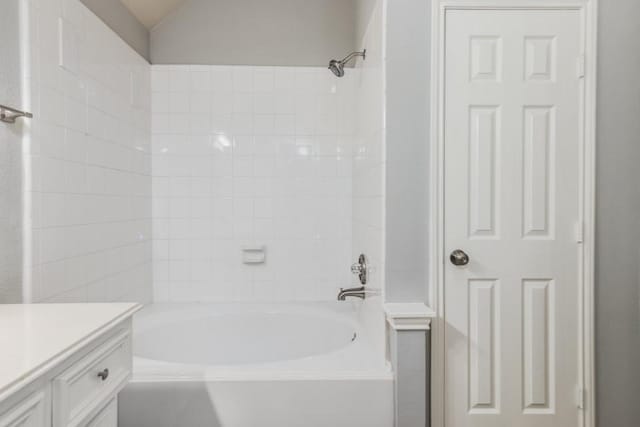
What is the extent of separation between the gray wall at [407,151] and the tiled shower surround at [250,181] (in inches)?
42.4

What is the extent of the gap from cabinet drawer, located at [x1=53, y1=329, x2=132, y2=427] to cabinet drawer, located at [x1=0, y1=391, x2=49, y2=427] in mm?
38

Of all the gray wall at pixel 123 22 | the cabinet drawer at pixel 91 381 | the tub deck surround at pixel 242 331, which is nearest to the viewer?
the cabinet drawer at pixel 91 381

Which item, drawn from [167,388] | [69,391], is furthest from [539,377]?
[69,391]

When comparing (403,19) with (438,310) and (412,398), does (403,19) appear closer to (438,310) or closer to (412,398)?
(438,310)

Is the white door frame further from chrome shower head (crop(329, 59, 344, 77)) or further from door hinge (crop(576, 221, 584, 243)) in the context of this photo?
chrome shower head (crop(329, 59, 344, 77))

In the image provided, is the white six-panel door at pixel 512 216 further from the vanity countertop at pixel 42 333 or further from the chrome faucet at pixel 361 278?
the vanity countertop at pixel 42 333

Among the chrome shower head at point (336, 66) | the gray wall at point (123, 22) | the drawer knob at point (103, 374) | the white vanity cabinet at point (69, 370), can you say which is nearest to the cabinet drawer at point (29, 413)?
the white vanity cabinet at point (69, 370)

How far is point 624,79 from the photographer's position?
5.71 feet

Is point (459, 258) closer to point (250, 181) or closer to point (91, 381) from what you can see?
point (91, 381)

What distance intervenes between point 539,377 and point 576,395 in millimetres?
179

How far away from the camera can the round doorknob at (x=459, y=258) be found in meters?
1.72

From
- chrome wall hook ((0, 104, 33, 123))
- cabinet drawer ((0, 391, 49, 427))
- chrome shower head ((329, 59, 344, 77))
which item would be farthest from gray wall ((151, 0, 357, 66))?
cabinet drawer ((0, 391, 49, 427))

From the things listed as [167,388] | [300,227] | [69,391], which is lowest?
[167,388]

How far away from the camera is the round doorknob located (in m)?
1.72
